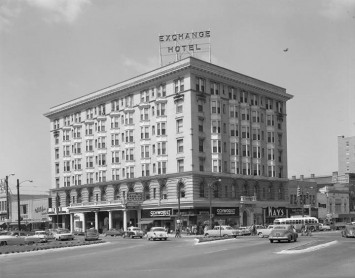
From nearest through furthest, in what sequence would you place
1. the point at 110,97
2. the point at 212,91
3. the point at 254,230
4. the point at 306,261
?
the point at 306,261 → the point at 254,230 → the point at 212,91 → the point at 110,97

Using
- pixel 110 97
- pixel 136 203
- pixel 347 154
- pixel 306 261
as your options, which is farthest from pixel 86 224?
pixel 347 154

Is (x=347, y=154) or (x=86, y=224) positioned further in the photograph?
(x=347, y=154)

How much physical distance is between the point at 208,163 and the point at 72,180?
32.3 meters

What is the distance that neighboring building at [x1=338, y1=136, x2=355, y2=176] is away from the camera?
179400mm

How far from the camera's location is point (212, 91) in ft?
287

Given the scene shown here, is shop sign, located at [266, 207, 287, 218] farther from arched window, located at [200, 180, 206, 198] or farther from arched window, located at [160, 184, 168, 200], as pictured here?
arched window, located at [160, 184, 168, 200]

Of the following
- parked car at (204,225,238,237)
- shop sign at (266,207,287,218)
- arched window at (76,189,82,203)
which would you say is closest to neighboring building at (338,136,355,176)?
shop sign at (266,207,287,218)

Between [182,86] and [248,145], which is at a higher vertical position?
[182,86]

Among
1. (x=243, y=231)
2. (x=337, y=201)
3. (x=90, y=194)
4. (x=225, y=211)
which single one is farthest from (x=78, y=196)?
(x=337, y=201)

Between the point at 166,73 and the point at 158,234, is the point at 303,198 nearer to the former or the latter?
the point at 166,73

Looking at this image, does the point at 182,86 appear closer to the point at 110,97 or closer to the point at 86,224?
the point at 110,97

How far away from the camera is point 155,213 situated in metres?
87.0

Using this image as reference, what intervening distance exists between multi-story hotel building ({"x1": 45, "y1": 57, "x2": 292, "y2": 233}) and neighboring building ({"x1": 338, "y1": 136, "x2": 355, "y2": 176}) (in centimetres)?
8607

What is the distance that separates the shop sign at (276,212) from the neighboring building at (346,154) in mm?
87759
